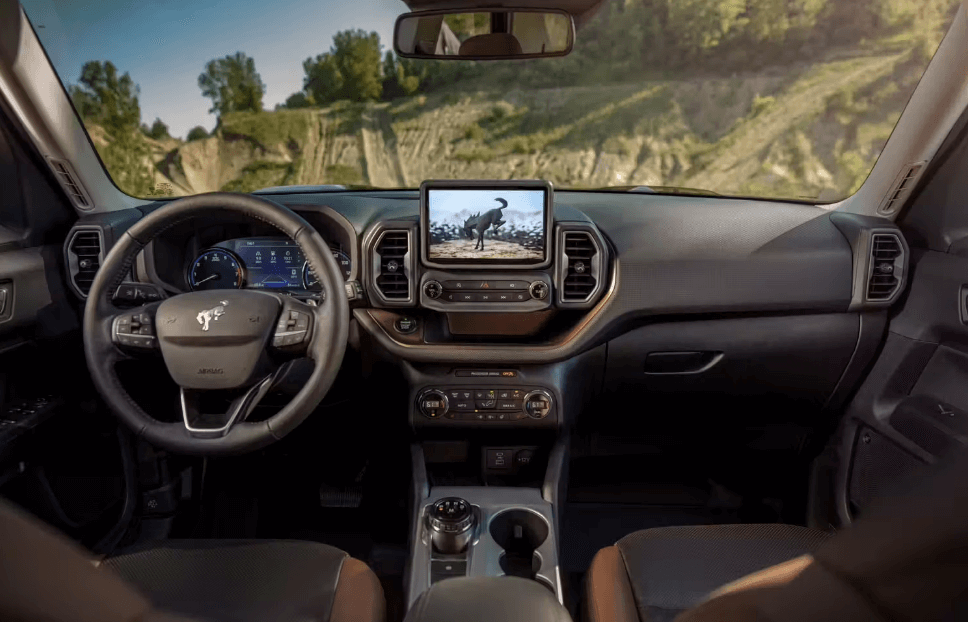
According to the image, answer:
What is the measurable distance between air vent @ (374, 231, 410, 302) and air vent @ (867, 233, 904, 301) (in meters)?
1.64

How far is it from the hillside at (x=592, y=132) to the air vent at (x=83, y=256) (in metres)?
8.91

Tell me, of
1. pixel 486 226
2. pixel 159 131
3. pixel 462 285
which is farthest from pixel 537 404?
pixel 159 131

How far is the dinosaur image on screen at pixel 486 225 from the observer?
2377 mm

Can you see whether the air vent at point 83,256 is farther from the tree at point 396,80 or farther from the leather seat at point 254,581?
the tree at point 396,80

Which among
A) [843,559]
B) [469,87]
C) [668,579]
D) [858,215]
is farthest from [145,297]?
[469,87]

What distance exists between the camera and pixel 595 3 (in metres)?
2.51

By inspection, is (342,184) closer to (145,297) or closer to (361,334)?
(361,334)

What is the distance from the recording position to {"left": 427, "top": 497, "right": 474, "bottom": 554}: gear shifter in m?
2.20

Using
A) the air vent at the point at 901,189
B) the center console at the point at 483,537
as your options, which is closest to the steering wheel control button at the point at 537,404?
the center console at the point at 483,537

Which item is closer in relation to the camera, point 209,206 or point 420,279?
point 209,206

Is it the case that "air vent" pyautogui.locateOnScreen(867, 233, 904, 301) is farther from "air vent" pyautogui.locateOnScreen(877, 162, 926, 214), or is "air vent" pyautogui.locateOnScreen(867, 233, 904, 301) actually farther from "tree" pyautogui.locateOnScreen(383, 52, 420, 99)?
"tree" pyautogui.locateOnScreen(383, 52, 420, 99)

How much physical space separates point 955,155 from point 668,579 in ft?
5.79

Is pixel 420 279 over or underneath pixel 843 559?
underneath

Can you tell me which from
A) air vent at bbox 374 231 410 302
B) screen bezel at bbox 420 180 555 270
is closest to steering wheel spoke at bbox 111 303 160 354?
air vent at bbox 374 231 410 302
